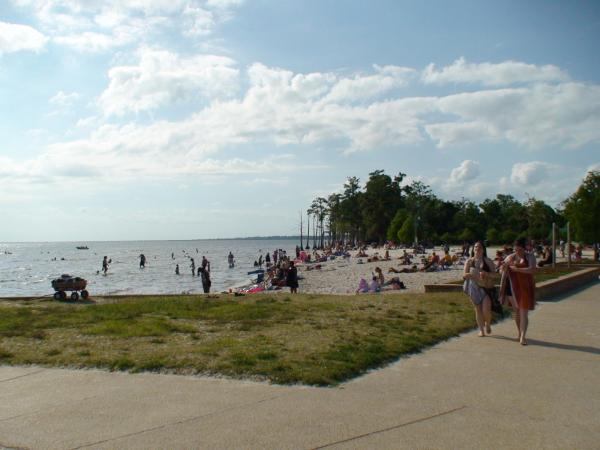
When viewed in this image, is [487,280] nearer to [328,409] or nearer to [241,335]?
[241,335]

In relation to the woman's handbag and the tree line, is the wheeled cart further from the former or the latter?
the tree line

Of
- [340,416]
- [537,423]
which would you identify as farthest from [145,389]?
[537,423]

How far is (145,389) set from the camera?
18.5 feet

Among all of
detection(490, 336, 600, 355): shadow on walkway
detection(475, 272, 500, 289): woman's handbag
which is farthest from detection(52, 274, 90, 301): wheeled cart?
detection(490, 336, 600, 355): shadow on walkway

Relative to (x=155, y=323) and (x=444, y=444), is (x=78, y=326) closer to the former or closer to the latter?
(x=155, y=323)

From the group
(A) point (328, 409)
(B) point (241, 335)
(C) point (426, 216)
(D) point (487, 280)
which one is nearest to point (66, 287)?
(B) point (241, 335)

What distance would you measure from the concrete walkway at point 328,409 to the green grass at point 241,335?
34 centimetres

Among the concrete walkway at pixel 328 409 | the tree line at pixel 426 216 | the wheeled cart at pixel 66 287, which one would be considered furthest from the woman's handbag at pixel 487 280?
the tree line at pixel 426 216

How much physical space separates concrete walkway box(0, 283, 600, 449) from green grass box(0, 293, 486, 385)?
34 cm

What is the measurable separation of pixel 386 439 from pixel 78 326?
7286 millimetres

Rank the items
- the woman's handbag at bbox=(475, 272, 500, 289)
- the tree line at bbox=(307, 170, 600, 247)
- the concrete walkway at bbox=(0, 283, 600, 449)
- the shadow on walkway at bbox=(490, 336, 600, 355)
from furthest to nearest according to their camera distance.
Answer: the tree line at bbox=(307, 170, 600, 247) < the woman's handbag at bbox=(475, 272, 500, 289) < the shadow on walkway at bbox=(490, 336, 600, 355) < the concrete walkway at bbox=(0, 283, 600, 449)

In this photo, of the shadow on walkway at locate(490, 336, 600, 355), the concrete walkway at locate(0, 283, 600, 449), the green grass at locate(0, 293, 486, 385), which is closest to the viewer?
the concrete walkway at locate(0, 283, 600, 449)

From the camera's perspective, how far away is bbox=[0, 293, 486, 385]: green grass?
21.3ft

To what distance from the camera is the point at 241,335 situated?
8.60 metres
